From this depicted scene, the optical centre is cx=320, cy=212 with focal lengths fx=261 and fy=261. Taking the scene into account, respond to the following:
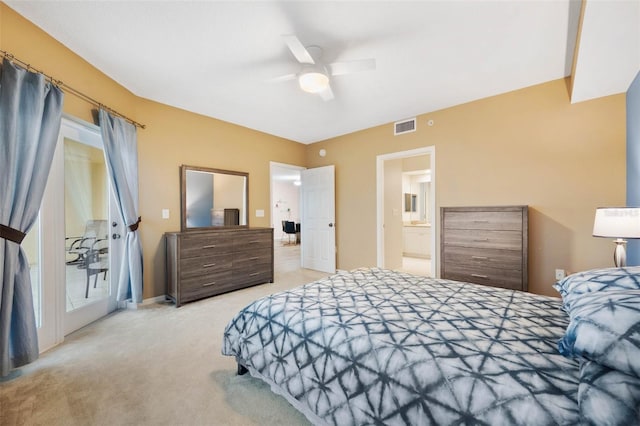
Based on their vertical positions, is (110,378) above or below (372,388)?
below

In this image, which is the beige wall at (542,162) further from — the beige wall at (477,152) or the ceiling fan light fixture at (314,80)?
the ceiling fan light fixture at (314,80)

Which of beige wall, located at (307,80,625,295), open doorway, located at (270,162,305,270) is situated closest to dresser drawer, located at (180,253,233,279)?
beige wall, located at (307,80,625,295)

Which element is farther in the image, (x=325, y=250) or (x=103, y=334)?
(x=325, y=250)

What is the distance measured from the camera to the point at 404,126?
4.13 meters

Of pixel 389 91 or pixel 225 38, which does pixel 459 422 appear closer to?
pixel 225 38

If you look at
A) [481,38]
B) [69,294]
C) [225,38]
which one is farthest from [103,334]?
[481,38]

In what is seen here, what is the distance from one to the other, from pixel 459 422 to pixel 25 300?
271 cm

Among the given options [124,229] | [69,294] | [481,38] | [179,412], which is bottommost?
[179,412]

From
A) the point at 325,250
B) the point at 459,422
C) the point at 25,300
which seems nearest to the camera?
the point at 459,422

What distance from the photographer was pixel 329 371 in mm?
1241

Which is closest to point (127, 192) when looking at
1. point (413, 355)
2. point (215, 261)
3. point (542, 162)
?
point (215, 261)

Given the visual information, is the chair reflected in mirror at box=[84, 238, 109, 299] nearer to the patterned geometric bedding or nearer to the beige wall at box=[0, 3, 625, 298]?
the beige wall at box=[0, 3, 625, 298]

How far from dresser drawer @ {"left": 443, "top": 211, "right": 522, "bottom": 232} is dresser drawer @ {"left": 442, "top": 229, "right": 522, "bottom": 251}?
0.05 m

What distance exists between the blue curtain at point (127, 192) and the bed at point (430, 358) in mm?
1994
